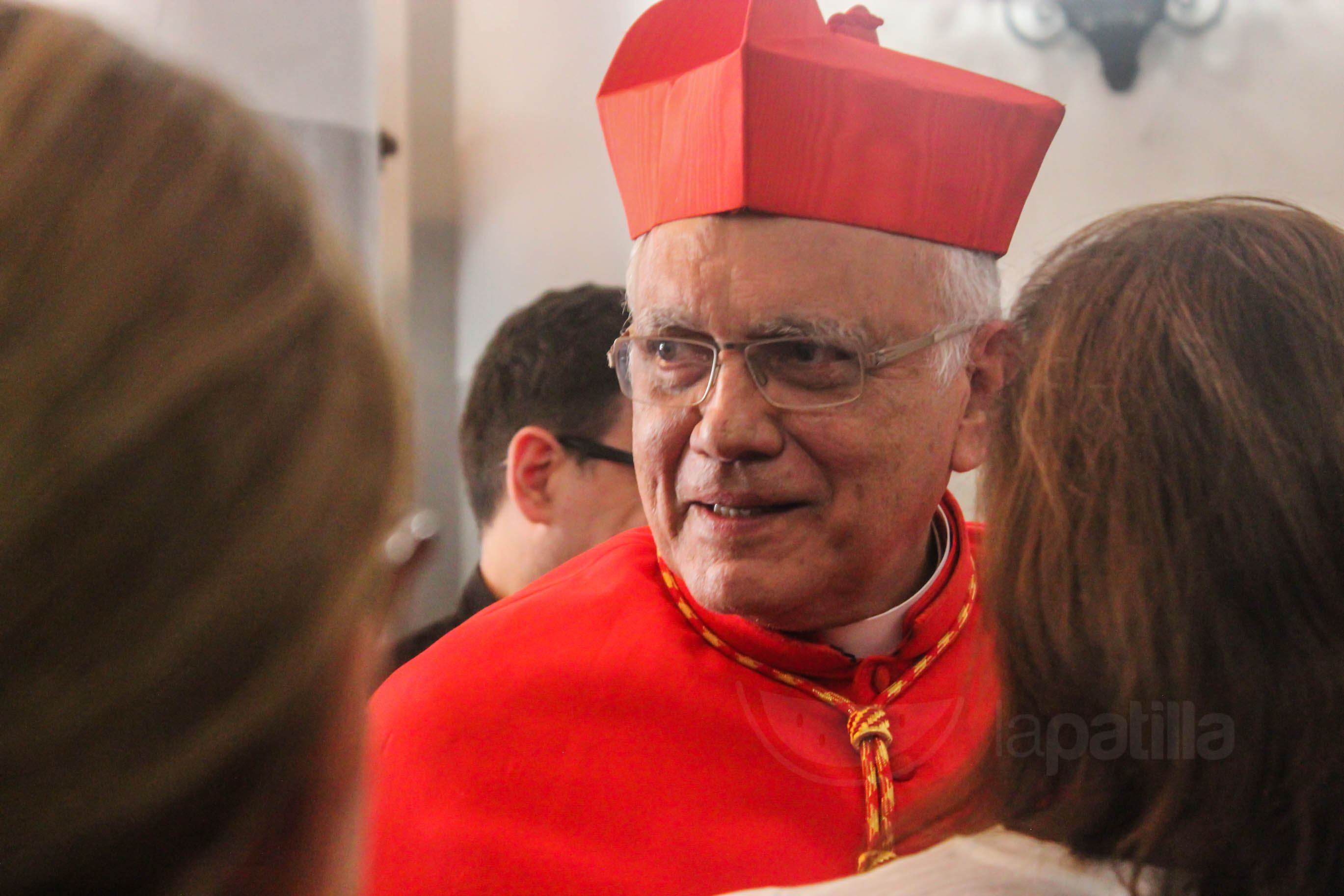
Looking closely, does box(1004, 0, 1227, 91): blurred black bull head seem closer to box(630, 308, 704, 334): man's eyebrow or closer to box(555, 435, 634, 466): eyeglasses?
box(630, 308, 704, 334): man's eyebrow

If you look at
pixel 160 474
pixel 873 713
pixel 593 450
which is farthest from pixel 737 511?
pixel 160 474

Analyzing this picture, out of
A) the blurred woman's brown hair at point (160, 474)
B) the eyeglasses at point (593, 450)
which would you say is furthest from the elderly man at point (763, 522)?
the blurred woman's brown hair at point (160, 474)

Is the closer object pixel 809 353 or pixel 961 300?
pixel 809 353

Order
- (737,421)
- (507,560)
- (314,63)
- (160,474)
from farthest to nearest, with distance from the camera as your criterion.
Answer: (314,63) < (507,560) < (737,421) < (160,474)

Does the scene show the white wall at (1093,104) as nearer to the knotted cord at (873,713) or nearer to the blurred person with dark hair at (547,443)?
the blurred person with dark hair at (547,443)

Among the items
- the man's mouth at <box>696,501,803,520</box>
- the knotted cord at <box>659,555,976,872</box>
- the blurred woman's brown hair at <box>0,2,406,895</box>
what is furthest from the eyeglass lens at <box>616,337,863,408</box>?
the blurred woman's brown hair at <box>0,2,406,895</box>

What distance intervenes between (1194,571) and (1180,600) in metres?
0.03

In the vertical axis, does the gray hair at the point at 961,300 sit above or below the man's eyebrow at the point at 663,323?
above

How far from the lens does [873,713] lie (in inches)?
72.2

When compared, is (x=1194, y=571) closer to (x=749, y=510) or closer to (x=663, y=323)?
(x=749, y=510)

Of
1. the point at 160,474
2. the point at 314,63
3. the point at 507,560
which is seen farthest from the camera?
the point at 314,63

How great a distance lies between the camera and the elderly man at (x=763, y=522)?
175cm

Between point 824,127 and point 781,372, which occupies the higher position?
point 824,127

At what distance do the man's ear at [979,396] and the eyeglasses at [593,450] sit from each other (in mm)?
803
